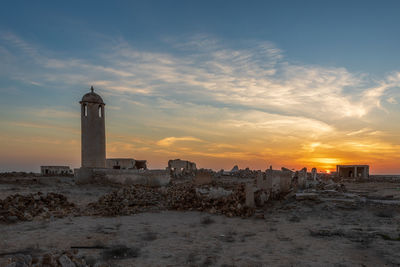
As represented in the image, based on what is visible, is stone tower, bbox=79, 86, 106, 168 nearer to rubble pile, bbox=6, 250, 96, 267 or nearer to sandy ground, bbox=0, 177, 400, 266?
sandy ground, bbox=0, 177, 400, 266

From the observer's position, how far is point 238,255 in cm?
577

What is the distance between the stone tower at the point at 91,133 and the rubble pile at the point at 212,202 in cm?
1105

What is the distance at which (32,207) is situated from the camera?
34.9 ft

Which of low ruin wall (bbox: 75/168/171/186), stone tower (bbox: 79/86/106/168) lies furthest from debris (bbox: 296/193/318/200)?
stone tower (bbox: 79/86/106/168)

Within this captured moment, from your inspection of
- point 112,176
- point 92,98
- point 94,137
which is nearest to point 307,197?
point 112,176

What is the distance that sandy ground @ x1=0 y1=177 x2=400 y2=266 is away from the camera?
5508 mm

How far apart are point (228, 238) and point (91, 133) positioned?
1763 centimetres

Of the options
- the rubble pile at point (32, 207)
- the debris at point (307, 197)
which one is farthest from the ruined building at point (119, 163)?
the debris at point (307, 197)

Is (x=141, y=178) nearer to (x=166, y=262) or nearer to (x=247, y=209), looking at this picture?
(x=247, y=209)

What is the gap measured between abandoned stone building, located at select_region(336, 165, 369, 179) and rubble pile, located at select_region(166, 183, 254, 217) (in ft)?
99.6

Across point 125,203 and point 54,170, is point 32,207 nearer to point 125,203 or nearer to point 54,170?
point 125,203

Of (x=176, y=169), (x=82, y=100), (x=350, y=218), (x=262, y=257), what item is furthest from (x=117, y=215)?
(x=176, y=169)

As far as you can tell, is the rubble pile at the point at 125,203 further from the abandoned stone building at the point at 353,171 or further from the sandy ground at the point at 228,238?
the abandoned stone building at the point at 353,171

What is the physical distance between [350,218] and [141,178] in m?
13.8
